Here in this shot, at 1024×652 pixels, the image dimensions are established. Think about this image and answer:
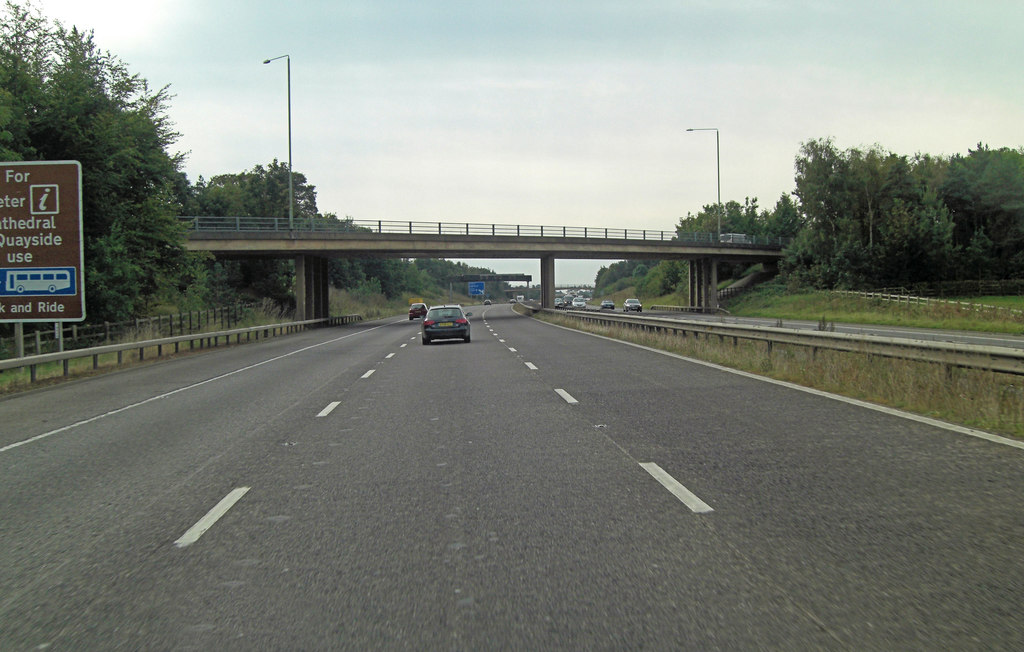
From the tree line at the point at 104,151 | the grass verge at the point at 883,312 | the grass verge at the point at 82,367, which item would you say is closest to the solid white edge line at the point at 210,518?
the grass verge at the point at 82,367

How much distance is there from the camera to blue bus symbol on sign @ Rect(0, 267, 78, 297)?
20.2 metres

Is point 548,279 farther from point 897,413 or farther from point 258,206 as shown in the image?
point 897,413

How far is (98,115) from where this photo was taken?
30.0 metres

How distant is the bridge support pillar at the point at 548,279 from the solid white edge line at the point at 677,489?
61.5 m

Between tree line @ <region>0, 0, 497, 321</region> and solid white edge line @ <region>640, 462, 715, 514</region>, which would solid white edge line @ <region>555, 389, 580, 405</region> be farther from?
tree line @ <region>0, 0, 497, 321</region>

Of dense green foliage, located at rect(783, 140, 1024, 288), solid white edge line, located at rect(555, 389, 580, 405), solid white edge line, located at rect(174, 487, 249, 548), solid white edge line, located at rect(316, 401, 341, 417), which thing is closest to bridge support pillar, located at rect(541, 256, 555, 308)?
dense green foliage, located at rect(783, 140, 1024, 288)

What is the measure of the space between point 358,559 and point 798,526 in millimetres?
3006

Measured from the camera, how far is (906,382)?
1198 cm

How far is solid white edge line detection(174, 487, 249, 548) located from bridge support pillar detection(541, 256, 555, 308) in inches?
2455

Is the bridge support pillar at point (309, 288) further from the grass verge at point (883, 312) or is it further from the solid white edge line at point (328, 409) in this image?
the solid white edge line at point (328, 409)

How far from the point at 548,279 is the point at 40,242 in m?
52.5

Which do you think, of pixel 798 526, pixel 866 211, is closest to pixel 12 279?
pixel 798 526

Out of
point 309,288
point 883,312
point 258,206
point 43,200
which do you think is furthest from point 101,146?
point 258,206

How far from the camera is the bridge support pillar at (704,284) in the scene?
75.5 meters
